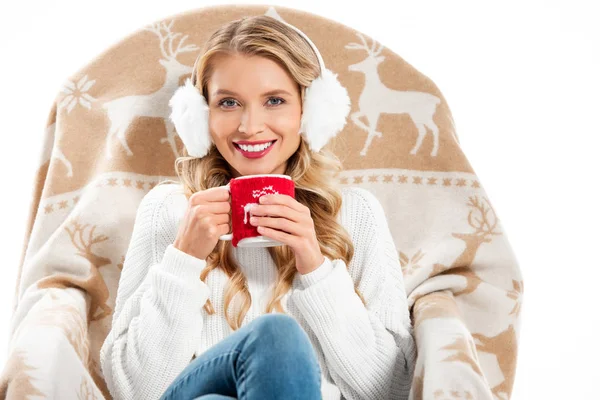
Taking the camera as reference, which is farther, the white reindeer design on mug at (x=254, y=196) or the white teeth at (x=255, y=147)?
the white teeth at (x=255, y=147)

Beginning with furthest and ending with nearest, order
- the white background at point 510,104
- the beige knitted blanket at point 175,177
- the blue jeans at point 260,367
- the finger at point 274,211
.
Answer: the white background at point 510,104 → the beige knitted blanket at point 175,177 → the finger at point 274,211 → the blue jeans at point 260,367

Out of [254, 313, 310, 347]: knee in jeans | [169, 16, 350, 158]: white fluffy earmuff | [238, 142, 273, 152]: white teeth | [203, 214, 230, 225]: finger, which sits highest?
[169, 16, 350, 158]: white fluffy earmuff

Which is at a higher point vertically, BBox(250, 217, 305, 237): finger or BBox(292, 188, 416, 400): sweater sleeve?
BBox(250, 217, 305, 237): finger

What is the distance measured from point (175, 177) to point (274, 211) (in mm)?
723

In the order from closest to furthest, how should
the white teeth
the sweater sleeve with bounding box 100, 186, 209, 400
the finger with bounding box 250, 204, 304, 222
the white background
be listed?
the finger with bounding box 250, 204, 304, 222, the sweater sleeve with bounding box 100, 186, 209, 400, the white teeth, the white background

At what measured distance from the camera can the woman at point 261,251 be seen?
173cm

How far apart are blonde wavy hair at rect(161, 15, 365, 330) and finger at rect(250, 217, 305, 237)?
0.19 m

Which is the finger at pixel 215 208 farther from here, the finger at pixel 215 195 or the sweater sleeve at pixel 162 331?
the sweater sleeve at pixel 162 331

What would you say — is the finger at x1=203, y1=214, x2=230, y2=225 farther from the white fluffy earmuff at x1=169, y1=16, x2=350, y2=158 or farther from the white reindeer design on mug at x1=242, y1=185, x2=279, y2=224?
the white fluffy earmuff at x1=169, y1=16, x2=350, y2=158

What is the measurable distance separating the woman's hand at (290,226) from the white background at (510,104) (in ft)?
4.24

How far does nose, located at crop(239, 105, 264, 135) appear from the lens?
1802 mm

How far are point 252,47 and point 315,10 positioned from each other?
1077mm

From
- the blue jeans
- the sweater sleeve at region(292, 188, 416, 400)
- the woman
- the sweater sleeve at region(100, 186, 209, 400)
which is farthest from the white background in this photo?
the blue jeans

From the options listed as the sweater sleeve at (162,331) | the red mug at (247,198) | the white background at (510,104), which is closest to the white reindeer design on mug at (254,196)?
the red mug at (247,198)
